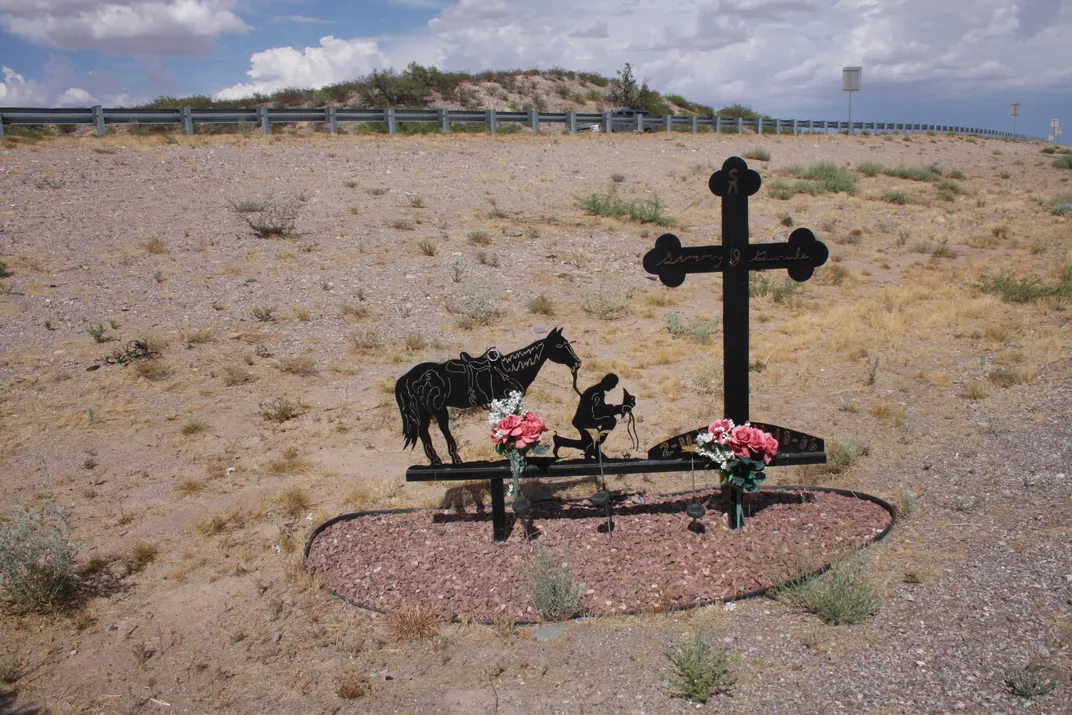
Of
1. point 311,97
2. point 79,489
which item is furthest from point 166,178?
point 311,97

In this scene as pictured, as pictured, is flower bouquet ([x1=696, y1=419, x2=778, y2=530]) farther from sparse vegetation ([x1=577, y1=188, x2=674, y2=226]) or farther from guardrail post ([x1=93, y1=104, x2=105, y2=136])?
guardrail post ([x1=93, y1=104, x2=105, y2=136])

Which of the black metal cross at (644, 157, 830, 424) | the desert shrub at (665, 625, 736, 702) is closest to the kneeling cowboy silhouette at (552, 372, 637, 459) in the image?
the black metal cross at (644, 157, 830, 424)

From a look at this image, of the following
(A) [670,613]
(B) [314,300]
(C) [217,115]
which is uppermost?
(C) [217,115]

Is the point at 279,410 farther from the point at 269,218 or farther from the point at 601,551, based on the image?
the point at 269,218

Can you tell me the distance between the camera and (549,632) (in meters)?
4.36

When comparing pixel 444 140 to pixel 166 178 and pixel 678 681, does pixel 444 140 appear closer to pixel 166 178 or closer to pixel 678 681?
pixel 166 178

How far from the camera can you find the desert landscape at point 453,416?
4.02 m

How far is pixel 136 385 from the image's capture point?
8594 mm

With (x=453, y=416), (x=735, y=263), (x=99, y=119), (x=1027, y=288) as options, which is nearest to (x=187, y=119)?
(x=99, y=119)

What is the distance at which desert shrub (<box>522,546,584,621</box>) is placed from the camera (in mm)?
4480

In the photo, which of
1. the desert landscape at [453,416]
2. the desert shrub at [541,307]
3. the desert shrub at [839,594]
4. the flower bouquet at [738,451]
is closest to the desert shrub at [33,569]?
the desert landscape at [453,416]

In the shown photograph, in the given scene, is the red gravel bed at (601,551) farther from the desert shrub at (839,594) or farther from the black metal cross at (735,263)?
the black metal cross at (735,263)

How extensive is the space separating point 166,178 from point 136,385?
35.1 ft

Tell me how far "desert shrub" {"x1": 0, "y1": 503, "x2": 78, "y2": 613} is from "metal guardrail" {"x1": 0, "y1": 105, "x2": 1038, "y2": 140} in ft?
67.2
